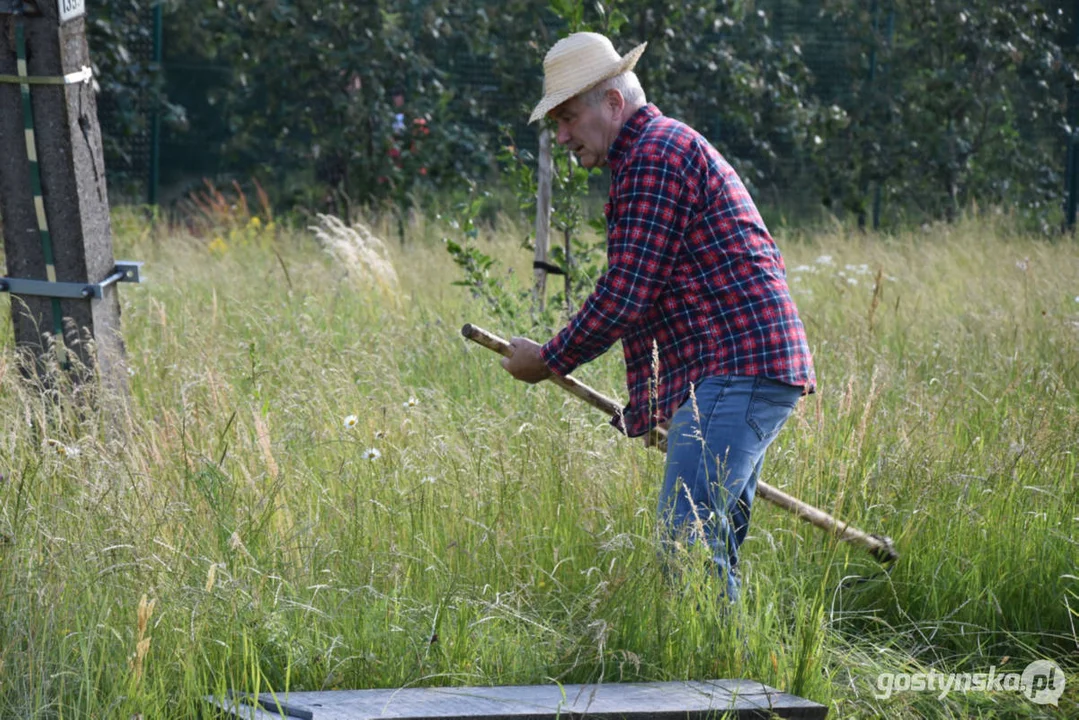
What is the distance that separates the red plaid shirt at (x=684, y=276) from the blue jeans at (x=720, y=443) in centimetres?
5

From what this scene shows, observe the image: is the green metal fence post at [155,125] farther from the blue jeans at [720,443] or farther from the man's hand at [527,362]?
the blue jeans at [720,443]

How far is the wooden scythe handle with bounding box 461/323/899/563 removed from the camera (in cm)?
343

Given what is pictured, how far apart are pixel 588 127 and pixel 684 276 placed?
0.48m

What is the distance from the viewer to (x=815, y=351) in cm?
566

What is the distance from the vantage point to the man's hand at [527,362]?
342 centimetres

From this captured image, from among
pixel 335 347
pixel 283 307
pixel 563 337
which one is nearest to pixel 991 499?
pixel 563 337

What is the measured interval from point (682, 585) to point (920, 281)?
5705mm

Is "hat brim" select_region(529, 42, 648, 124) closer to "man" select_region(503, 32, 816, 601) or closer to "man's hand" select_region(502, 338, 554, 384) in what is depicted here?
"man" select_region(503, 32, 816, 601)

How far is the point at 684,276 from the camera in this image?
3320mm

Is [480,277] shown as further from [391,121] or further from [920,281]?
[391,121]

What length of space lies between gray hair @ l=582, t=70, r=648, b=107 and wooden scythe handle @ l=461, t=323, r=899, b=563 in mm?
684

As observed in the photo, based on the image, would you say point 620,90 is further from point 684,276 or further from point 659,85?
point 659,85

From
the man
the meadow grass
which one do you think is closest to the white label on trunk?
the meadow grass

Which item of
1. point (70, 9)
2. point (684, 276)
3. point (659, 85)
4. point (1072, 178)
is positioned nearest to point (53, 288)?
point (70, 9)
